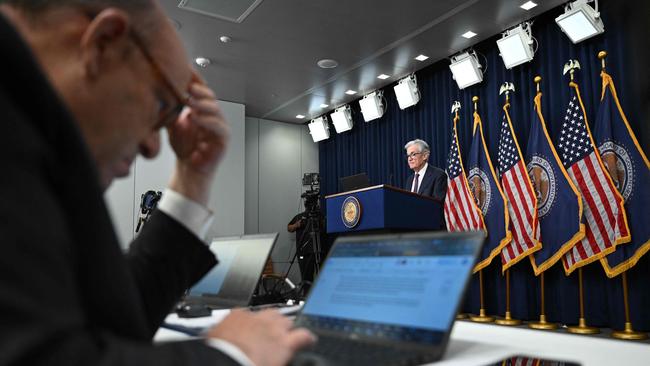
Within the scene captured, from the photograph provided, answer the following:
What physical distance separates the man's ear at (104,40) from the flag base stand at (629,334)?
3.90m

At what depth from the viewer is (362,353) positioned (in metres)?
0.59

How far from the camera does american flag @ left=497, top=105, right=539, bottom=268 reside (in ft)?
13.5

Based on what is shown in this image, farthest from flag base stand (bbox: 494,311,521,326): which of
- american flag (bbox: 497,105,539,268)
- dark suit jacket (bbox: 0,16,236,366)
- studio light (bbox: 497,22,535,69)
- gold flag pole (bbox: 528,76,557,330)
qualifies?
dark suit jacket (bbox: 0,16,236,366)

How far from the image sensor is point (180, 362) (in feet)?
1.07

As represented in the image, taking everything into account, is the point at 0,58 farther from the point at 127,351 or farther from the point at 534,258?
the point at 534,258

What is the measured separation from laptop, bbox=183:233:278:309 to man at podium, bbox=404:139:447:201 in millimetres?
3451

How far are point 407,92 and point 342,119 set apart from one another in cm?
137

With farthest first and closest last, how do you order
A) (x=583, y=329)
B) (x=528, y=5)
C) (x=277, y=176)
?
(x=277, y=176) < (x=528, y=5) < (x=583, y=329)

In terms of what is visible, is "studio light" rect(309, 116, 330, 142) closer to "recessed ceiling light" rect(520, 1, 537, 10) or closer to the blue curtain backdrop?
the blue curtain backdrop

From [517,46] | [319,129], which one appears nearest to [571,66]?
[517,46]

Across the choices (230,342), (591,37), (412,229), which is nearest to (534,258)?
(412,229)

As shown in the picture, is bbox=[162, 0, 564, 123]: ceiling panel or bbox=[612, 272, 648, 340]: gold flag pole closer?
bbox=[612, 272, 648, 340]: gold flag pole

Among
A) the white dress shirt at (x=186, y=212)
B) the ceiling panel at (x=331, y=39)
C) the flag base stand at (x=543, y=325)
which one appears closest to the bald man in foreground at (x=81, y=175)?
the white dress shirt at (x=186, y=212)

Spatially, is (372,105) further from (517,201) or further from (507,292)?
(507,292)
